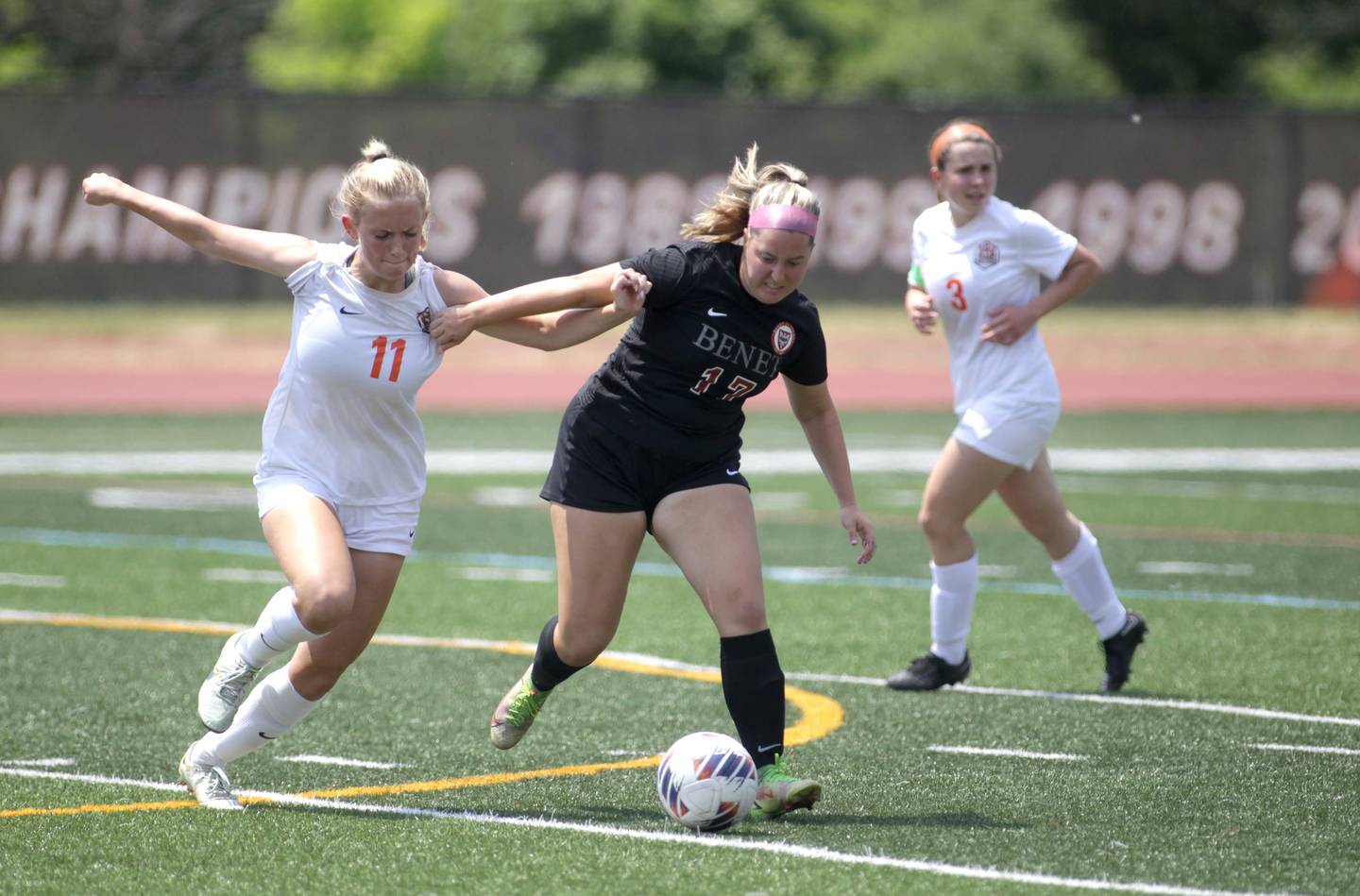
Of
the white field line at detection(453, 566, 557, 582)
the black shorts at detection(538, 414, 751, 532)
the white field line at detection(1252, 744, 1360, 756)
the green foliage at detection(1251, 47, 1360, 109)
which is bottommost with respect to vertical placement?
the white field line at detection(453, 566, 557, 582)

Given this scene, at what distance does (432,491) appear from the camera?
1573 centimetres

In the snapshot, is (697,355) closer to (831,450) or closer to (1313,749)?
(831,450)

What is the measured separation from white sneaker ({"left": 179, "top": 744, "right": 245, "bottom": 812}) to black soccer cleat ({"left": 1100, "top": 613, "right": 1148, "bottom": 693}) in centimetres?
384

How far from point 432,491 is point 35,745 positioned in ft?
29.1

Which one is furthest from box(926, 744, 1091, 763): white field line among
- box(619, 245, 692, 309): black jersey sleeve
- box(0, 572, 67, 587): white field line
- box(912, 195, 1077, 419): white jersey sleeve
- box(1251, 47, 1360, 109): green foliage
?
box(1251, 47, 1360, 109): green foliage

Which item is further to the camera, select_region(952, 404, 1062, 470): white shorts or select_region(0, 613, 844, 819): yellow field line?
select_region(952, 404, 1062, 470): white shorts

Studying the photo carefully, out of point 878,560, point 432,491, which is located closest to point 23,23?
point 432,491

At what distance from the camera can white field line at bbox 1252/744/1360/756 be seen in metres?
6.78

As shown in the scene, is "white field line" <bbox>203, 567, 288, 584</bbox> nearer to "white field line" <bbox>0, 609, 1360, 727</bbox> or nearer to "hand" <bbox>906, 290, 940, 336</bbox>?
"white field line" <bbox>0, 609, 1360, 727</bbox>

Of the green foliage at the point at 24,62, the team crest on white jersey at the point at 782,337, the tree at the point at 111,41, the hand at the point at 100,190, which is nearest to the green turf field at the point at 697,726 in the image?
the team crest on white jersey at the point at 782,337

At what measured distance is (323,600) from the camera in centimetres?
565

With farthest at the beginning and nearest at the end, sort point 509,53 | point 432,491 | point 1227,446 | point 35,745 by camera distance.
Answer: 1. point 509,53
2. point 1227,446
3. point 432,491
4. point 35,745

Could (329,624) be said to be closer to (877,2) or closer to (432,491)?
(432,491)

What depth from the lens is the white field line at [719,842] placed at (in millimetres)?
4957
